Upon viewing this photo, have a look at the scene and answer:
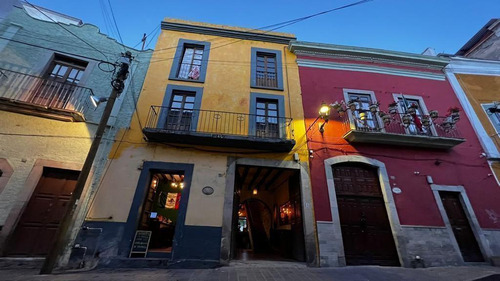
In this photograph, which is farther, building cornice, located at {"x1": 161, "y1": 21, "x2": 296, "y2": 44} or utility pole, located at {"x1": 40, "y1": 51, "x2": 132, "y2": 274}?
building cornice, located at {"x1": 161, "y1": 21, "x2": 296, "y2": 44}

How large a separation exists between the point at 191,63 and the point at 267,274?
913 cm

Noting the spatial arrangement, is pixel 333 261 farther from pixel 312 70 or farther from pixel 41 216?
pixel 41 216

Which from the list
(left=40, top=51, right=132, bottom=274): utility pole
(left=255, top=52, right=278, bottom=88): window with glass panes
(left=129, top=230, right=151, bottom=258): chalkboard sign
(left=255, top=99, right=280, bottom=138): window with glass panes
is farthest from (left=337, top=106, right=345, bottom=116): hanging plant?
(left=129, top=230, right=151, bottom=258): chalkboard sign

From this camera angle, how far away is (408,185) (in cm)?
756

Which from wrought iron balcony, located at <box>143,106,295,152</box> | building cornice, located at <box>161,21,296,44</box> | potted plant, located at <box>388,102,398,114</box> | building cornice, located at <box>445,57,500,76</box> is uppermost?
building cornice, located at <box>161,21,296,44</box>

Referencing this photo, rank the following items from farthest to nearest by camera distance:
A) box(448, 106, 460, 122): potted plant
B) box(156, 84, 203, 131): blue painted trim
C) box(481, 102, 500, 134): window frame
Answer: box(481, 102, 500, 134): window frame
box(448, 106, 460, 122): potted plant
box(156, 84, 203, 131): blue painted trim

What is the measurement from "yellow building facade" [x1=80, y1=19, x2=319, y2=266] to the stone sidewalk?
648mm

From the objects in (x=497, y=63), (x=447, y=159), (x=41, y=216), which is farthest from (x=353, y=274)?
(x=497, y=63)

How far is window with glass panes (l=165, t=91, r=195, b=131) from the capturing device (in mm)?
7996

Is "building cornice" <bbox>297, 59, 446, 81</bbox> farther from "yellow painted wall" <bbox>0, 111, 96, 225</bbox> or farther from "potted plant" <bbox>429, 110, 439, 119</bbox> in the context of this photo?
"yellow painted wall" <bbox>0, 111, 96, 225</bbox>

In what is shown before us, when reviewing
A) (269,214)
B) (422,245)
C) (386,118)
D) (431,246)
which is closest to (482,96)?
(386,118)

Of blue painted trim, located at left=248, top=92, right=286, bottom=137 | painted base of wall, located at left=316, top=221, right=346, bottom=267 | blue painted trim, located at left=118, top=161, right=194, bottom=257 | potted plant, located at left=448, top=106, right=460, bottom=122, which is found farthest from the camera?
potted plant, located at left=448, top=106, right=460, bottom=122

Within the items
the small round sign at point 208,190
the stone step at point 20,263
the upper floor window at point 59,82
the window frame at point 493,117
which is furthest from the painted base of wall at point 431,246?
the upper floor window at point 59,82

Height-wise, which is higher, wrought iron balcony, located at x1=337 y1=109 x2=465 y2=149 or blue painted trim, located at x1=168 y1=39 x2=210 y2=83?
blue painted trim, located at x1=168 y1=39 x2=210 y2=83
